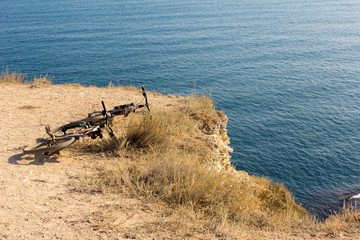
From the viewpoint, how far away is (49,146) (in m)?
7.79

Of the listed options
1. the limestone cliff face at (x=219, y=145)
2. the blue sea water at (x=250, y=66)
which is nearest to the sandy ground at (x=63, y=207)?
the limestone cliff face at (x=219, y=145)

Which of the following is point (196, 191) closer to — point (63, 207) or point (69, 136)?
point (63, 207)

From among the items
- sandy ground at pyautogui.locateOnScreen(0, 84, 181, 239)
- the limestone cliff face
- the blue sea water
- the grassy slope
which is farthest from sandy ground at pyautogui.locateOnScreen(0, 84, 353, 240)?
the blue sea water

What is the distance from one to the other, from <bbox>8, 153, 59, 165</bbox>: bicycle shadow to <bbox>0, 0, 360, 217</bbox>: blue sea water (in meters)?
15.9

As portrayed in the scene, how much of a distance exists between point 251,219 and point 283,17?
7676 cm

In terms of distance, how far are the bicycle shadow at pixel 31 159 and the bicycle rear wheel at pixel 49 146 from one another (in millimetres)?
252

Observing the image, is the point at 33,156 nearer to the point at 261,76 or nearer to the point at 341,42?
the point at 261,76

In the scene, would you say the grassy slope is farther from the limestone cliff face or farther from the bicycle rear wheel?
the limestone cliff face

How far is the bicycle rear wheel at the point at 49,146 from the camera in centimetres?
735

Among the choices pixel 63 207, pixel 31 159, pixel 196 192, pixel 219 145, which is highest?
pixel 31 159

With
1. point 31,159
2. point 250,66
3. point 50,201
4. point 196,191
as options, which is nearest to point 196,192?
point 196,191

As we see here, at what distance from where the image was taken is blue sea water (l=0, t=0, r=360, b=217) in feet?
74.5

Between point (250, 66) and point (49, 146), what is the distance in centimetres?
3751

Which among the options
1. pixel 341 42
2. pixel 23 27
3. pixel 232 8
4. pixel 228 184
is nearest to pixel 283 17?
pixel 232 8
